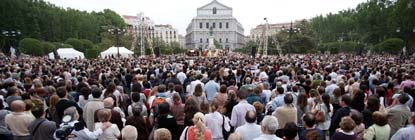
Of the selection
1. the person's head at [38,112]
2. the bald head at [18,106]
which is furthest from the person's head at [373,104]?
the bald head at [18,106]

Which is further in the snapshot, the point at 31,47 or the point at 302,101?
the point at 31,47

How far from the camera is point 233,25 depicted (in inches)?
5901

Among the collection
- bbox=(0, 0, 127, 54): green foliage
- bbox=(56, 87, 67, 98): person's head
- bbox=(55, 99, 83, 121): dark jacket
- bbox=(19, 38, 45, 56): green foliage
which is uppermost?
bbox=(0, 0, 127, 54): green foliage

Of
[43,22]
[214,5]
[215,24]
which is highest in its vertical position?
[214,5]

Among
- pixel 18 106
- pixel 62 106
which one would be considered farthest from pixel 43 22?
pixel 18 106

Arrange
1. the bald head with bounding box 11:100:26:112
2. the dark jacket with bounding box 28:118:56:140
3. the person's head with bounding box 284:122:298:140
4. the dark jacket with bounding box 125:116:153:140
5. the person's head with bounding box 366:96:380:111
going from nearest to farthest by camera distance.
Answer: the person's head with bounding box 284:122:298:140 < the dark jacket with bounding box 28:118:56:140 < the dark jacket with bounding box 125:116:153:140 < the bald head with bounding box 11:100:26:112 < the person's head with bounding box 366:96:380:111

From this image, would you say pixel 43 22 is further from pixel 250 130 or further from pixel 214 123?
pixel 250 130

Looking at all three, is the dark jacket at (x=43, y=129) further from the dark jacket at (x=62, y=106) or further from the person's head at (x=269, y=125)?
the person's head at (x=269, y=125)

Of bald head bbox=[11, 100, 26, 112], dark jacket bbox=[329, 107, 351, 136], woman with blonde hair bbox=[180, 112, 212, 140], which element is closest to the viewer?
woman with blonde hair bbox=[180, 112, 212, 140]

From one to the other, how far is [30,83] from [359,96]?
28.5ft

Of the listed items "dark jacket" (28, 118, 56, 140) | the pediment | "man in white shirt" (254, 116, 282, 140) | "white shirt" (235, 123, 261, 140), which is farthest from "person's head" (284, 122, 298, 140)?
the pediment

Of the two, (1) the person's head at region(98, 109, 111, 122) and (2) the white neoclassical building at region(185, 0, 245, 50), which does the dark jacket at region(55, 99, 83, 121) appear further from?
(2) the white neoclassical building at region(185, 0, 245, 50)

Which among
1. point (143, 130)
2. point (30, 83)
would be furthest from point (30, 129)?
point (30, 83)

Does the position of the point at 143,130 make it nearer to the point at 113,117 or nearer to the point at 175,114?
the point at 113,117
